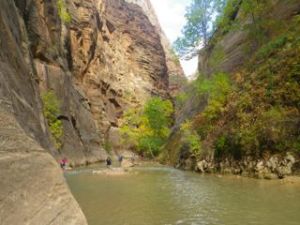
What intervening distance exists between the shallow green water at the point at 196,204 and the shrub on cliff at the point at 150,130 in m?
41.9

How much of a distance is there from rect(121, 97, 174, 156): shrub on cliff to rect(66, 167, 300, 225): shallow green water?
138ft

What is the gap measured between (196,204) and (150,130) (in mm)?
51997

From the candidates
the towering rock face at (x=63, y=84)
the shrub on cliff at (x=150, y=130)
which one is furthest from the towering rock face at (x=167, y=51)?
the shrub on cliff at (x=150, y=130)

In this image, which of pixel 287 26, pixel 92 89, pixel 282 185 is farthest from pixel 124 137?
pixel 282 185

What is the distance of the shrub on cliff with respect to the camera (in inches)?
2329

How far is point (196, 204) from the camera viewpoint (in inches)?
472

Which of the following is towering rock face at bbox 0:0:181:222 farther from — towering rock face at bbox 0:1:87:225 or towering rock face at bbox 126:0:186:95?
towering rock face at bbox 126:0:186:95

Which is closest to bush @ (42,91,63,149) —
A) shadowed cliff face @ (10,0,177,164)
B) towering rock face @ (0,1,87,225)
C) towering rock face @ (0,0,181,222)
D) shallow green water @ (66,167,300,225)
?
towering rock face @ (0,0,181,222)

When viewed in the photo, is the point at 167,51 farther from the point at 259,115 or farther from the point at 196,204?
the point at 196,204

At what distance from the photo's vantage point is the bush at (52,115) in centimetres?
3750

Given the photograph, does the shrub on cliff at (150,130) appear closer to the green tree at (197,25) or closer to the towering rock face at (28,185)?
the green tree at (197,25)

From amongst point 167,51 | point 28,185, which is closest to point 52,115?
point 28,185

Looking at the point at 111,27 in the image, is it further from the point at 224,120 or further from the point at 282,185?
the point at 282,185

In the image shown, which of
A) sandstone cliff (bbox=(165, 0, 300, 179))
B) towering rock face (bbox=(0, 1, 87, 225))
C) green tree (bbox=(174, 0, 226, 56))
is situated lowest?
towering rock face (bbox=(0, 1, 87, 225))
